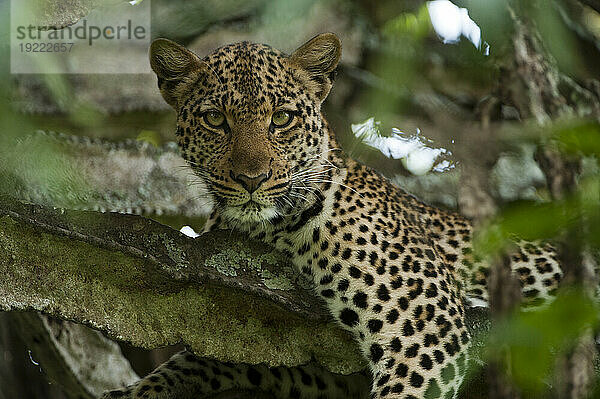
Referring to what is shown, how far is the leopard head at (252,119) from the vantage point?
3889mm

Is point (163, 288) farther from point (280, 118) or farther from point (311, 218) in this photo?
point (280, 118)

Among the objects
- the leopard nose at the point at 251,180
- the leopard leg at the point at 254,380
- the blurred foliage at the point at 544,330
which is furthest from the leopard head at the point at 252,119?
the blurred foliage at the point at 544,330

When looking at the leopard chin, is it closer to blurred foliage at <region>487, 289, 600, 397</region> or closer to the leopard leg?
the leopard leg

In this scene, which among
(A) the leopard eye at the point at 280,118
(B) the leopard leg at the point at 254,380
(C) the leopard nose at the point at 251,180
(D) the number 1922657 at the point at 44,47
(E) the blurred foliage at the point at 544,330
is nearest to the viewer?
(E) the blurred foliage at the point at 544,330

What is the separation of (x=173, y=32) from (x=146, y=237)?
2557 mm

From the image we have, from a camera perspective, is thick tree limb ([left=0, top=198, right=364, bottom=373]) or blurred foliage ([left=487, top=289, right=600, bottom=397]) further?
thick tree limb ([left=0, top=198, right=364, bottom=373])

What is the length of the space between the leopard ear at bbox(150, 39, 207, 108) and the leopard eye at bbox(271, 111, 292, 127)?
18.9 inches

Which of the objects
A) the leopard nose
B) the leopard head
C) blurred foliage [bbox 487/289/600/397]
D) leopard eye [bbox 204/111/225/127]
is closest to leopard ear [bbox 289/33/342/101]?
the leopard head

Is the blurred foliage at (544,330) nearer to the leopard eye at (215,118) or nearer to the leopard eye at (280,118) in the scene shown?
the leopard eye at (280,118)

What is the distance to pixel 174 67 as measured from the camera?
13.8 ft

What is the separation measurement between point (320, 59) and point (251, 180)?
2.85 ft

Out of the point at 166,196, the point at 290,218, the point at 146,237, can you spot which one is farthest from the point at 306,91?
the point at 166,196

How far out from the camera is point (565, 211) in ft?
5.08

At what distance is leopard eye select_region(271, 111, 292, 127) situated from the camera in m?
4.07
